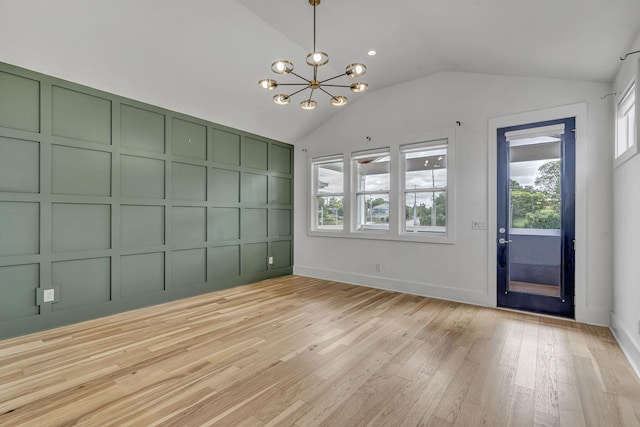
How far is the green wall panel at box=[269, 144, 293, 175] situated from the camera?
5891 mm

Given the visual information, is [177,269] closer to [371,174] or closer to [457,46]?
[371,174]

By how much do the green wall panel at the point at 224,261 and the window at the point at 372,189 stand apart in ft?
7.39

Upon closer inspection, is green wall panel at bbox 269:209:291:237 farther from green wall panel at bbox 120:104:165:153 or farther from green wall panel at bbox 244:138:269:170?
green wall panel at bbox 120:104:165:153

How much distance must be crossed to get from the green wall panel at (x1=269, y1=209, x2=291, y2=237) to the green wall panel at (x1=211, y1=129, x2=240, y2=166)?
127 cm

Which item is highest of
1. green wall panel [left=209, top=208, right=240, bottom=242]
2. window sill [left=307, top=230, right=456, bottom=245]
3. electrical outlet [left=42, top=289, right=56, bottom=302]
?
green wall panel [left=209, top=208, right=240, bottom=242]

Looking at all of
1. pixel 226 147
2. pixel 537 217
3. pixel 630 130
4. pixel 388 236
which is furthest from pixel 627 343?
pixel 226 147

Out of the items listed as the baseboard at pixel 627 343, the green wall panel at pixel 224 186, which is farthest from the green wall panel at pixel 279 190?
the baseboard at pixel 627 343

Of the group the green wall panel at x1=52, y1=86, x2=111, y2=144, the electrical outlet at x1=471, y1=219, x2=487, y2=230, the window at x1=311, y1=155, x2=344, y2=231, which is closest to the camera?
the green wall panel at x1=52, y1=86, x2=111, y2=144

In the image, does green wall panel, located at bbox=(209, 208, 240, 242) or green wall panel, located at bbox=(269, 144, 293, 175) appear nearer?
green wall panel, located at bbox=(209, 208, 240, 242)

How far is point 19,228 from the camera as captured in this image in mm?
3078

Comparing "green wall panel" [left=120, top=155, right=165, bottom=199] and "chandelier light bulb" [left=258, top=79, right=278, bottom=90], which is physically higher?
"chandelier light bulb" [left=258, top=79, right=278, bottom=90]

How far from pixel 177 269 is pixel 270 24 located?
11.5ft

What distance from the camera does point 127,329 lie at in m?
3.25

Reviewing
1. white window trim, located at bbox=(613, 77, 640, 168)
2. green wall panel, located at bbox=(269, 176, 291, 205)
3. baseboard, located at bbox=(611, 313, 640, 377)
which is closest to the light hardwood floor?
baseboard, located at bbox=(611, 313, 640, 377)
